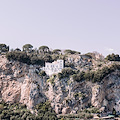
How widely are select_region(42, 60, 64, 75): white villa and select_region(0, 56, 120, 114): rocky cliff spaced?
166 cm

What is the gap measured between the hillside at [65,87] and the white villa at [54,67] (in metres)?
1.39

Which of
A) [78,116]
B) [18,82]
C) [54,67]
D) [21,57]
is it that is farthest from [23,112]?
[21,57]

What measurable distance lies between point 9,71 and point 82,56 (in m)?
Answer: 18.4

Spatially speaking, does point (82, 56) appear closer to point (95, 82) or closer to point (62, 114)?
point (95, 82)

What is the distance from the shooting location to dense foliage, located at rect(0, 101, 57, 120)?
131 ft

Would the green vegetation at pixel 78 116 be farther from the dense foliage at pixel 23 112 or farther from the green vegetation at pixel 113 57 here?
the green vegetation at pixel 113 57

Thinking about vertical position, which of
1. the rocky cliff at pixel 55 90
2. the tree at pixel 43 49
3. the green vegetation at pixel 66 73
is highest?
the tree at pixel 43 49

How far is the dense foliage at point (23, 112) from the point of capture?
39875 millimetres

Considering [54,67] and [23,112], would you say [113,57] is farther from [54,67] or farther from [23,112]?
[23,112]

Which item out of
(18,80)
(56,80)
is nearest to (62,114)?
(56,80)

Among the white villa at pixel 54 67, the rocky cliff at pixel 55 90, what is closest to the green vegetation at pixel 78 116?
the rocky cliff at pixel 55 90

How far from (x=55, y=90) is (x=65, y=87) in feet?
7.45

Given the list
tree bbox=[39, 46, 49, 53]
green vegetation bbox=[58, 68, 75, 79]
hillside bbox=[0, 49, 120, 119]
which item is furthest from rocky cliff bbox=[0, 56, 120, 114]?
tree bbox=[39, 46, 49, 53]

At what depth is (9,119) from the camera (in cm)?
4053
